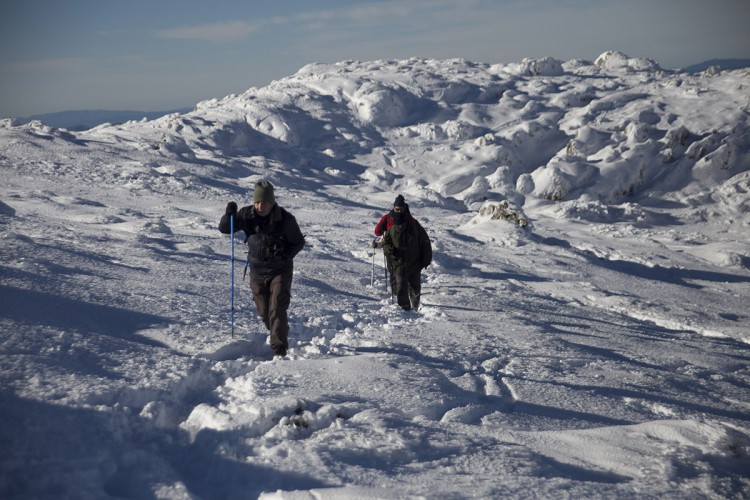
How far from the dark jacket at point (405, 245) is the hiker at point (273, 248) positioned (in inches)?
98.5

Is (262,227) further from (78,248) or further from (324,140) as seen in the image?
(324,140)

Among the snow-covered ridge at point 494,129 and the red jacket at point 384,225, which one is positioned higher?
the snow-covered ridge at point 494,129

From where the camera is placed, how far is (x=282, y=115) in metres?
35.1

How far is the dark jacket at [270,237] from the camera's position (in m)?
5.44

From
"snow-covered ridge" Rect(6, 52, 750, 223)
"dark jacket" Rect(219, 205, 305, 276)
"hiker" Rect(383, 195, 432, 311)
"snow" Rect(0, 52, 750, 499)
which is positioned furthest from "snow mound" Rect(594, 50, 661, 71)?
"dark jacket" Rect(219, 205, 305, 276)

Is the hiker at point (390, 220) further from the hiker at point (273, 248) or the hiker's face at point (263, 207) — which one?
the hiker's face at point (263, 207)

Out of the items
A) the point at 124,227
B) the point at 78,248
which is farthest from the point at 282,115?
the point at 78,248

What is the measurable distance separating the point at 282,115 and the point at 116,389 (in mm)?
33100

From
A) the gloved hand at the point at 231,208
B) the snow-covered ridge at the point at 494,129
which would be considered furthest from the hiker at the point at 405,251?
the snow-covered ridge at the point at 494,129

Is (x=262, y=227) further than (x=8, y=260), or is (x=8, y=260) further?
(x=8, y=260)

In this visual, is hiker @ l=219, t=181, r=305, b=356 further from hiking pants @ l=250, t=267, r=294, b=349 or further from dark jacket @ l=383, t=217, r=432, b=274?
dark jacket @ l=383, t=217, r=432, b=274

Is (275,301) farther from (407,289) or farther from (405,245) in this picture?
(407,289)

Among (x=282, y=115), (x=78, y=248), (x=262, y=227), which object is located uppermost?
(x=282, y=115)

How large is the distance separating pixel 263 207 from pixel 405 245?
9.83 feet
